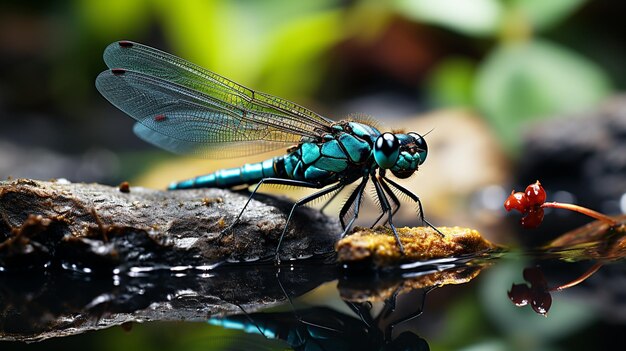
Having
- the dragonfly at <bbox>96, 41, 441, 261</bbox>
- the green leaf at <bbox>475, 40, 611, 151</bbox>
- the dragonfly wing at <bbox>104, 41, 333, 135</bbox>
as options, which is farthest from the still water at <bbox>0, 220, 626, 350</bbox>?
the green leaf at <bbox>475, 40, 611, 151</bbox>

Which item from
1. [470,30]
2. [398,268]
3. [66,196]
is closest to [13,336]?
[66,196]

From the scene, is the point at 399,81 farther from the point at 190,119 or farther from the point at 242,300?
the point at 242,300

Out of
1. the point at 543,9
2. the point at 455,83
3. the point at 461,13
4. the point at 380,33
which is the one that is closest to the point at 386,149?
the point at 461,13

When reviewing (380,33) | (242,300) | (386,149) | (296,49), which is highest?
(380,33)

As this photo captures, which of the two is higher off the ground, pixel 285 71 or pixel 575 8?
pixel 575 8

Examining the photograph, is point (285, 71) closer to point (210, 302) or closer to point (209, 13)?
point (209, 13)

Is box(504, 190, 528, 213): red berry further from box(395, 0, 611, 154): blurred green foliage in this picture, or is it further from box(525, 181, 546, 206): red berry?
box(395, 0, 611, 154): blurred green foliage
